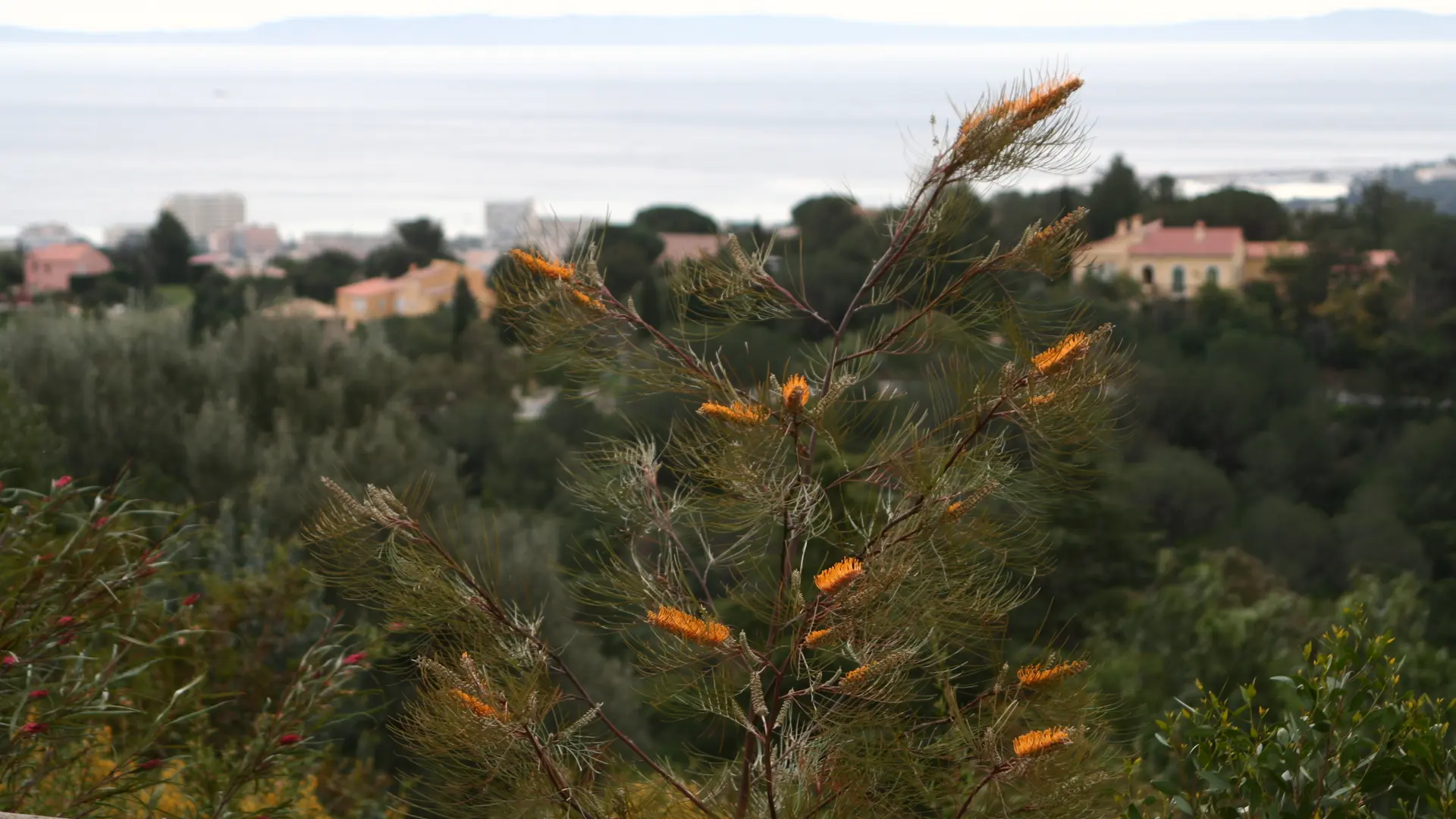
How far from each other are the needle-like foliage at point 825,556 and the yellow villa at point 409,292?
23.6 metres

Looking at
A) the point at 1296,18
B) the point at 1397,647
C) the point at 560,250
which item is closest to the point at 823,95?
the point at 1296,18

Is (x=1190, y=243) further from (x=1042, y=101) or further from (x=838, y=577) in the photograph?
(x=838, y=577)

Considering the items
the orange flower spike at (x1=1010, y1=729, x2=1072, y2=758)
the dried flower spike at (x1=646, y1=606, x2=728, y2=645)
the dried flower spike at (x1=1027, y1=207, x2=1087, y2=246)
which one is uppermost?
the dried flower spike at (x1=1027, y1=207, x2=1087, y2=246)

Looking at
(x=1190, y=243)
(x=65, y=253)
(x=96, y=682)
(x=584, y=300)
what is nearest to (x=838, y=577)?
(x=584, y=300)

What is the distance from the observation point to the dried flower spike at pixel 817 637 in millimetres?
1571

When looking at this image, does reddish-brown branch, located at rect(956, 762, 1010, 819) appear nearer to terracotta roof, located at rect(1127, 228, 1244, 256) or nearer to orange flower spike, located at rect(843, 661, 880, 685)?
orange flower spike, located at rect(843, 661, 880, 685)

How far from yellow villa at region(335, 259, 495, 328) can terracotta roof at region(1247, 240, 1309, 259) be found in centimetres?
1575

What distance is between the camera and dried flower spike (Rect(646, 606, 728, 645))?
150cm

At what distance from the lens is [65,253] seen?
24.2 m

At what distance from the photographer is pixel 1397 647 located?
6.25 meters

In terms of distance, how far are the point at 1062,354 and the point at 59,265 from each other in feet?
81.5

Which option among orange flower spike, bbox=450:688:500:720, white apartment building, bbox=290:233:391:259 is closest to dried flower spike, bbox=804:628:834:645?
orange flower spike, bbox=450:688:500:720

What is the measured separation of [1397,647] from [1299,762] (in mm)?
5145

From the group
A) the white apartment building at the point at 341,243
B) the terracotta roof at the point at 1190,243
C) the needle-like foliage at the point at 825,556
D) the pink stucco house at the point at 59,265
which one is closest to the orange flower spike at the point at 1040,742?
the needle-like foliage at the point at 825,556
